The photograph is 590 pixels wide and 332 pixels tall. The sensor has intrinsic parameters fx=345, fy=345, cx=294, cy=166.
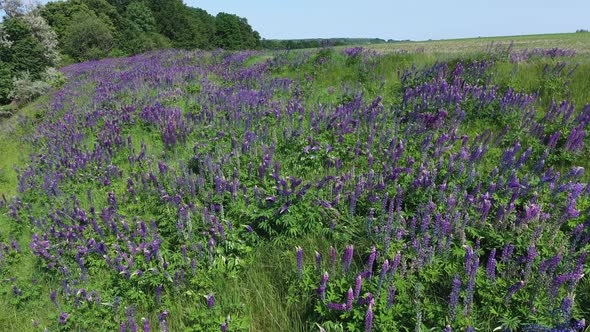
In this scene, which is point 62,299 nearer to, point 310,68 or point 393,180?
point 393,180

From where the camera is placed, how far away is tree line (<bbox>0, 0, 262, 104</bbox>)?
22109 mm

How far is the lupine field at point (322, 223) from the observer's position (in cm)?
270

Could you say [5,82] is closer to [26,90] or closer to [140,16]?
[26,90]

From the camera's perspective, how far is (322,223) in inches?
148

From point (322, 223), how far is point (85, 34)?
51870mm

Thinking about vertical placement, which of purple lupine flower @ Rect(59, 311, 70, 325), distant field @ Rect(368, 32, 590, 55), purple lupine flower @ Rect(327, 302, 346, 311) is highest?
distant field @ Rect(368, 32, 590, 55)

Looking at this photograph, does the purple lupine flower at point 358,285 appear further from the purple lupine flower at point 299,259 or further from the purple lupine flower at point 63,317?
the purple lupine flower at point 63,317

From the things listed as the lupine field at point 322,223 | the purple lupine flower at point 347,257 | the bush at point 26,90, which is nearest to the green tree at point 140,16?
the bush at point 26,90

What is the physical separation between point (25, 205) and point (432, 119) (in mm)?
6607

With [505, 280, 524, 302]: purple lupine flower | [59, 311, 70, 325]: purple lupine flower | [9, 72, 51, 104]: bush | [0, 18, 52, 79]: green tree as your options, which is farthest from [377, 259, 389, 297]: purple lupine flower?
[0, 18, 52, 79]: green tree

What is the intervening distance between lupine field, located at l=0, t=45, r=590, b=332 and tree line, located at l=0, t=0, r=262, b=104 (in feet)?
61.4

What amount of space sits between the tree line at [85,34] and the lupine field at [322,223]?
61.4ft

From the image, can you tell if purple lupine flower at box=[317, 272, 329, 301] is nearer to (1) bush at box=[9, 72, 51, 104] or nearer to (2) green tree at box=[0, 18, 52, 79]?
(1) bush at box=[9, 72, 51, 104]

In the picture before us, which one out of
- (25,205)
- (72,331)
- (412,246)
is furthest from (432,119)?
(25,205)
